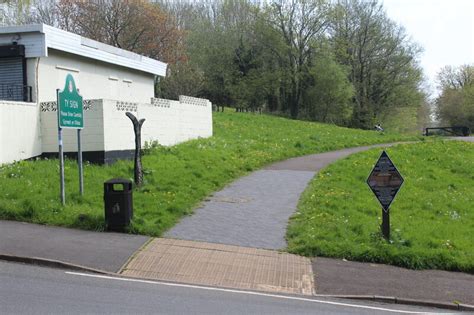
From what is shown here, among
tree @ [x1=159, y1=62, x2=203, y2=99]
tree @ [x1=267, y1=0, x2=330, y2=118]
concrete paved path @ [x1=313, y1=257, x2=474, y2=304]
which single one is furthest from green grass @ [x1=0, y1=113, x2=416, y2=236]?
tree @ [x1=267, y1=0, x2=330, y2=118]

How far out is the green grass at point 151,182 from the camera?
34.4 ft

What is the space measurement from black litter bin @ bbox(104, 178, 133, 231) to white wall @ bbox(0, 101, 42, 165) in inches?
222

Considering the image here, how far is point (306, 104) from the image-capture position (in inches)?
2103

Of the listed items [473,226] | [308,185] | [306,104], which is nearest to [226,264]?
[473,226]

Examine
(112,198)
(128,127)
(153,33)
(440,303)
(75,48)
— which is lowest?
(440,303)

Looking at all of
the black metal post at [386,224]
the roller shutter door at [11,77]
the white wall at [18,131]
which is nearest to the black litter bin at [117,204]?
the black metal post at [386,224]

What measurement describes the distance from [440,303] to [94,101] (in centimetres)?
1112

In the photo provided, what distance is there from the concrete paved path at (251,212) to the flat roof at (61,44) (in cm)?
757

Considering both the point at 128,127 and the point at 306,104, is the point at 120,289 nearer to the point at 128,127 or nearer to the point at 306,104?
the point at 128,127

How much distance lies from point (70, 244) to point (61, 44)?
10.4m

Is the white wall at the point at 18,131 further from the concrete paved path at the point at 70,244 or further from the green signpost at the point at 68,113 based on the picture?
the concrete paved path at the point at 70,244

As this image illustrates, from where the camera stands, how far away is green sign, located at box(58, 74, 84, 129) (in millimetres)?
10766

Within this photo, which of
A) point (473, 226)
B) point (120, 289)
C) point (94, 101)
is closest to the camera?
point (120, 289)

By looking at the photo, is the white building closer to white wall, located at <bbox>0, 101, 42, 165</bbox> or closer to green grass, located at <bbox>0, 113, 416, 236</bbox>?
white wall, located at <bbox>0, 101, 42, 165</bbox>
